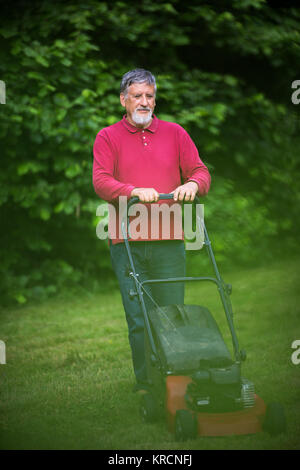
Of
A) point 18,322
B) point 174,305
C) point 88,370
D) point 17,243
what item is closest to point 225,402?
point 174,305

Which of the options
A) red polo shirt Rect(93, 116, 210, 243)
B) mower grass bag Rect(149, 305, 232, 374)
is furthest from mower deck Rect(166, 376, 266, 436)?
red polo shirt Rect(93, 116, 210, 243)

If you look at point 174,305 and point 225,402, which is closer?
point 225,402

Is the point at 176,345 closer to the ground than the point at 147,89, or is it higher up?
closer to the ground

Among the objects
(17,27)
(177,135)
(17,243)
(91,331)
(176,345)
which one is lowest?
(176,345)

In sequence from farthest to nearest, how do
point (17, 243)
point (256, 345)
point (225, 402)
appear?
point (17, 243) < point (256, 345) < point (225, 402)

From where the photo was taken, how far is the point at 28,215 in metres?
6.46

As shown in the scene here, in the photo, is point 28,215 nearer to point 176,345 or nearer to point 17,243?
point 17,243

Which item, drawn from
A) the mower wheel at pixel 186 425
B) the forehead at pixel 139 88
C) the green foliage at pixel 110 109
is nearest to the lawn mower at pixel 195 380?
the mower wheel at pixel 186 425

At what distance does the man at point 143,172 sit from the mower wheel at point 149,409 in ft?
0.91

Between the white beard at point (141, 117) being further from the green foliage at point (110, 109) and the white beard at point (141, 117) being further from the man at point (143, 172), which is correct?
the green foliage at point (110, 109)

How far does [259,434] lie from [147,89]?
6.04 feet

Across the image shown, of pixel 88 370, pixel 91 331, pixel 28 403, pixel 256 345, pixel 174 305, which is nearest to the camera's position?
pixel 174 305

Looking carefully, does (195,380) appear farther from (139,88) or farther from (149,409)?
(139,88)

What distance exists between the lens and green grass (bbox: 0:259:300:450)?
286 cm
